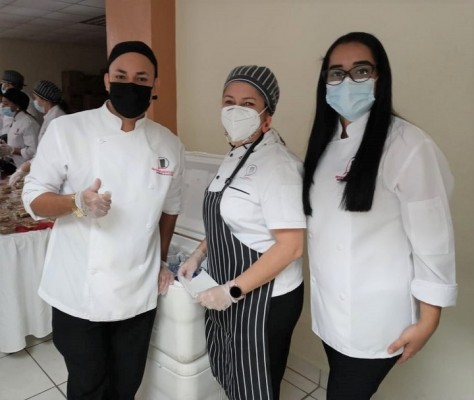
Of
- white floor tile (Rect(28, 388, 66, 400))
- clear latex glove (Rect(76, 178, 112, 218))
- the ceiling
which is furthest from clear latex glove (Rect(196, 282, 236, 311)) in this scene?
the ceiling

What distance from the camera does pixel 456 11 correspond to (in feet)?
4.09

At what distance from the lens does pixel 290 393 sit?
176 cm

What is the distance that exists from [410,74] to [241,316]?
104 centimetres

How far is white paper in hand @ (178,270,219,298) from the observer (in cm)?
115

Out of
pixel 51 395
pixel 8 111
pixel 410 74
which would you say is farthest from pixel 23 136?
pixel 410 74

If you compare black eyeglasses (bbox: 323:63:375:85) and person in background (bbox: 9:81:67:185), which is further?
person in background (bbox: 9:81:67:185)

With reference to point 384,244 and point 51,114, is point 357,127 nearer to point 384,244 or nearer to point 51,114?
point 384,244

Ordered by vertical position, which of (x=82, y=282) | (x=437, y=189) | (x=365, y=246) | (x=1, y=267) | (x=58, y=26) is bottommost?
(x=1, y=267)

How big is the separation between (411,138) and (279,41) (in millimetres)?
1133

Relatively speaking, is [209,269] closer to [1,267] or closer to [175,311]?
[175,311]

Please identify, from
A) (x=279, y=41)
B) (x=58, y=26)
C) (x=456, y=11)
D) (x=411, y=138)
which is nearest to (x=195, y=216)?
(x=279, y=41)

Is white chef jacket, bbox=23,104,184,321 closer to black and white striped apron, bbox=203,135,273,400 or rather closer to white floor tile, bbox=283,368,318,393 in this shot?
black and white striped apron, bbox=203,135,273,400

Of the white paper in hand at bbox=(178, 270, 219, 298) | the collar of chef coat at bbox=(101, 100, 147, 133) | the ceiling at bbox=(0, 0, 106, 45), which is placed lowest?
the white paper in hand at bbox=(178, 270, 219, 298)

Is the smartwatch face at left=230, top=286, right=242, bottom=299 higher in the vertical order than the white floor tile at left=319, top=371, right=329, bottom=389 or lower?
higher
